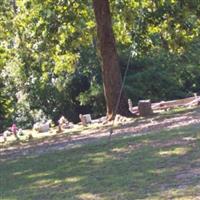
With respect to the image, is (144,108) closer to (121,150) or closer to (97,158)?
(121,150)

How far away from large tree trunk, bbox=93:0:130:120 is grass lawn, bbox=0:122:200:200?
608 cm

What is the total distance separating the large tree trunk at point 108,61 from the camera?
18.0m

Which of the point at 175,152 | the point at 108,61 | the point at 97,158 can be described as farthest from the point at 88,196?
the point at 108,61

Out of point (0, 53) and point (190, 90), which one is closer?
point (0, 53)

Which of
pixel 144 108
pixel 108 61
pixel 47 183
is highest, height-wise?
pixel 108 61

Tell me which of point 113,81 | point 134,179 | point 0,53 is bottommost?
point 134,179

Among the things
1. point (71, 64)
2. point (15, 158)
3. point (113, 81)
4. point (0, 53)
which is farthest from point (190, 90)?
point (15, 158)

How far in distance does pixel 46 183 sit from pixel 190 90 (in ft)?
96.1

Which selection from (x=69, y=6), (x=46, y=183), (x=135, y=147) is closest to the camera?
(x=46, y=183)

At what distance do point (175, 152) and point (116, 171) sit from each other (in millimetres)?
1252

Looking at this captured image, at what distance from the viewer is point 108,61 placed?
18.1m

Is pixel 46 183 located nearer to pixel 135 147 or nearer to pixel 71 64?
pixel 135 147

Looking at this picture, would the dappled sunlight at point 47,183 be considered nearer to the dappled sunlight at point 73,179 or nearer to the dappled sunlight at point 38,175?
the dappled sunlight at point 73,179

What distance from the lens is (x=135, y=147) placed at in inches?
411
